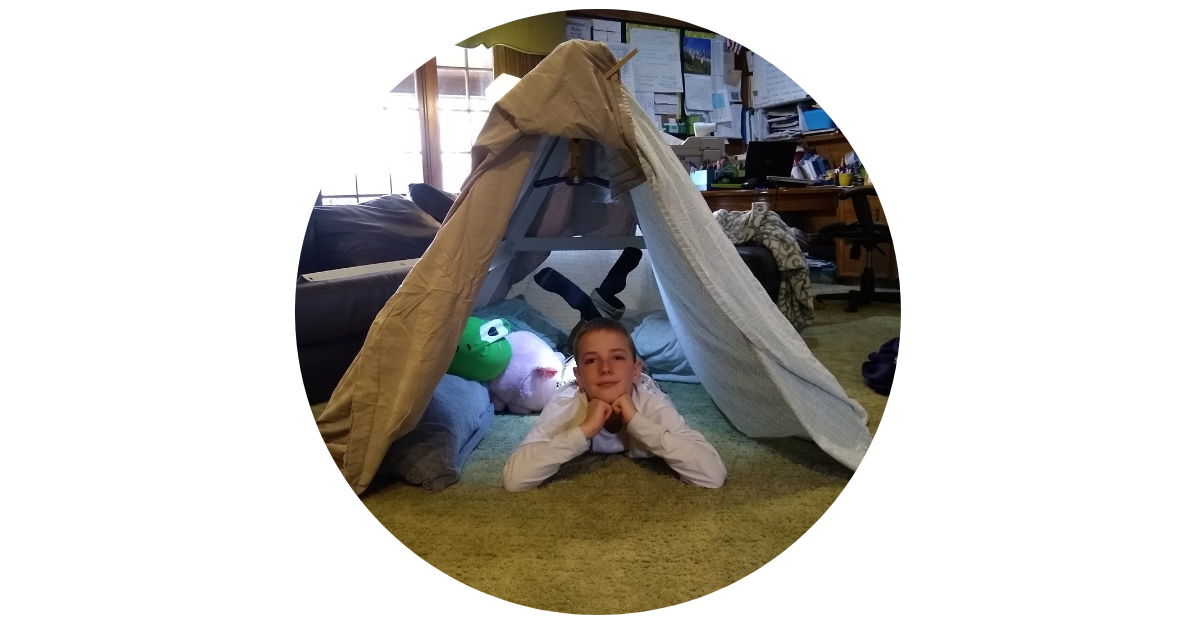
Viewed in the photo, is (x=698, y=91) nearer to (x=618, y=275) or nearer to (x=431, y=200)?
(x=431, y=200)

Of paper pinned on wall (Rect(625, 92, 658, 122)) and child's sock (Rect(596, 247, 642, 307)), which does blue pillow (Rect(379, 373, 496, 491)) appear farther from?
paper pinned on wall (Rect(625, 92, 658, 122))

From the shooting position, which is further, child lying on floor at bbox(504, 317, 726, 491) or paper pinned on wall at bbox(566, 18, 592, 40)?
paper pinned on wall at bbox(566, 18, 592, 40)

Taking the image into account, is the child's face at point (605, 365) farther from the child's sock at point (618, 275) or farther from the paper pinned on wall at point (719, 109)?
the paper pinned on wall at point (719, 109)

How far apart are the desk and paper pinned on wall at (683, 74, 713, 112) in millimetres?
1049

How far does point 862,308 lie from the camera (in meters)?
3.83

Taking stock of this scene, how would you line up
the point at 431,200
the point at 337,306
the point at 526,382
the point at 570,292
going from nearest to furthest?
the point at 526,382 < the point at 337,306 < the point at 570,292 < the point at 431,200

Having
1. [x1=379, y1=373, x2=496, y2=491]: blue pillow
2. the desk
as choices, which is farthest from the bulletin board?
[x1=379, y1=373, x2=496, y2=491]: blue pillow

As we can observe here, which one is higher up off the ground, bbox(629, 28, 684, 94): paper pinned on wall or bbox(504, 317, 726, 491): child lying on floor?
bbox(629, 28, 684, 94): paper pinned on wall

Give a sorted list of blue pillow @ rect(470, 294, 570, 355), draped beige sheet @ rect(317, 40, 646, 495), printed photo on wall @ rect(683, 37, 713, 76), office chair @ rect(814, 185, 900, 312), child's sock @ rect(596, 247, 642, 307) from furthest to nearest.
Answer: printed photo on wall @ rect(683, 37, 713, 76), office chair @ rect(814, 185, 900, 312), blue pillow @ rect(470, 294, 570, 355), child's sock @ rect(596, 247, 642, 307), draped beige sheet @ rect(317, 40, 646, 495)

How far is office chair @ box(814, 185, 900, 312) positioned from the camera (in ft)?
12.0

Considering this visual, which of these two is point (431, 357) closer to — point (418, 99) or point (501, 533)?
point (501, 533)

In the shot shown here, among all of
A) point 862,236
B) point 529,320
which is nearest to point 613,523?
point 529,320

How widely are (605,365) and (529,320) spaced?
94 cm

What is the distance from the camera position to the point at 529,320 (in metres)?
2.53
